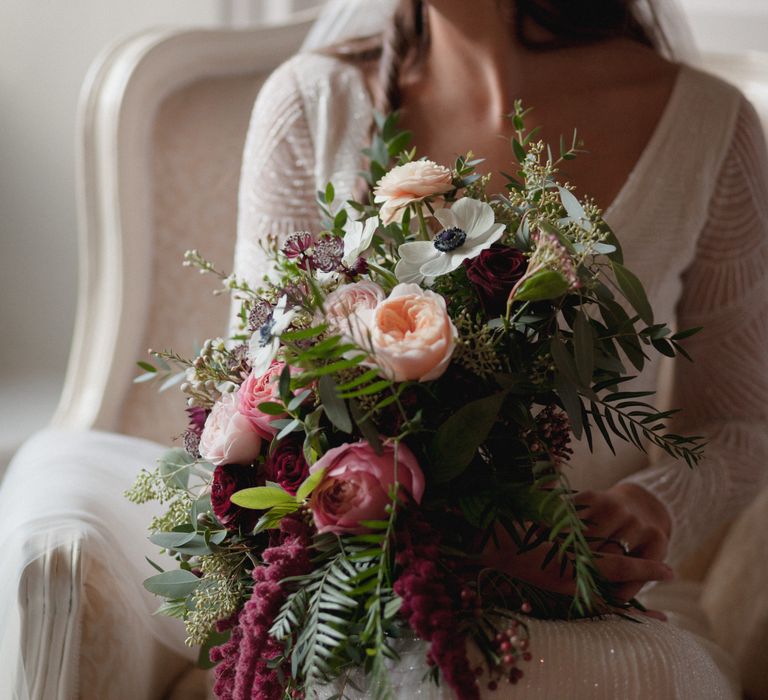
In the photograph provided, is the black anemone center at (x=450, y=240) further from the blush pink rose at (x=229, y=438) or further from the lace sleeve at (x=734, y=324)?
the lace sleeve at (x=734, y=324)

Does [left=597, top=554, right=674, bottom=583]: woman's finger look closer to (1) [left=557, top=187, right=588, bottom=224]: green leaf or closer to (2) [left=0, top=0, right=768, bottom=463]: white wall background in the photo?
(1) [left=557, top=187, right=588, bottom=224]: green leaf

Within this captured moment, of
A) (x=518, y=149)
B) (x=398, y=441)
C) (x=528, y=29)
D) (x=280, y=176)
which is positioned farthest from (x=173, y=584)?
(x=528, y=29)

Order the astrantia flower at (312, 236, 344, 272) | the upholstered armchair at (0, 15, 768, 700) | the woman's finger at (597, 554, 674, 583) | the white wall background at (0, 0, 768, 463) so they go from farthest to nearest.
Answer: the white wall background at (0, 0, 768, 463) < the upholstered armchair at (0, 15, 768, 700) < the woman's finger at (597, 554, 674, 583) < the astrantia flower at (312, 236, 344, 272)

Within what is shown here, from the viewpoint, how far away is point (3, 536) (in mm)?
938

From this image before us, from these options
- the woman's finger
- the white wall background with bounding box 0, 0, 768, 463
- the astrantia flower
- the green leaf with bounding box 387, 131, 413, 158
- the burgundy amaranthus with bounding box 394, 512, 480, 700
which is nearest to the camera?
the burgundy amaranthus with bounding box 394, 512, 480, 700

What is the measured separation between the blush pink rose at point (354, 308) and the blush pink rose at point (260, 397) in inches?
2.1

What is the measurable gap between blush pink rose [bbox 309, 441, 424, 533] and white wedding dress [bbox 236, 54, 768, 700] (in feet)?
1.66

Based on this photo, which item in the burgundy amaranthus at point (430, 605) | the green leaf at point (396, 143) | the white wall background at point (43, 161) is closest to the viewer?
the burgundy amaranthus at point (430, 605)

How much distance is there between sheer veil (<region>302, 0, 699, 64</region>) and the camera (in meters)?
1.24

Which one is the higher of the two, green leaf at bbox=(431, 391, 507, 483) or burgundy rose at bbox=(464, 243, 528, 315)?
burgundy rose at bbox=(464, 243, 528, 315)

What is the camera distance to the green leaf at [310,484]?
0.60 meters

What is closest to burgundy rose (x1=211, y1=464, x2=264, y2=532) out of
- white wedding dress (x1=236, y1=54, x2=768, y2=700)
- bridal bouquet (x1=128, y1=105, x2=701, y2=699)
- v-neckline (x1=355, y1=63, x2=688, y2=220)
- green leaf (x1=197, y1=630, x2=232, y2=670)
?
bridal bouquet (x1=128, y1=105, x2=701, y2=699)

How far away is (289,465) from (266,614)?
4.1 inches

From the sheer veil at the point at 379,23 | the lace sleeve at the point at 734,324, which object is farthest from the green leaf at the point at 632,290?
the sheer veil at the point at 379,23
